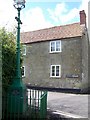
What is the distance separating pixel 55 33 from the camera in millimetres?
26359

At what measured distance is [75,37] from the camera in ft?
78.7

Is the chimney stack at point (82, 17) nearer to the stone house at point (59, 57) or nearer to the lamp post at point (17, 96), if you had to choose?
the stone house at point (59, 57)

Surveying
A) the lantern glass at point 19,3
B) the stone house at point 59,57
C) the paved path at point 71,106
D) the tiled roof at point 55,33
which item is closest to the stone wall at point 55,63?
the stone house at point 59,57

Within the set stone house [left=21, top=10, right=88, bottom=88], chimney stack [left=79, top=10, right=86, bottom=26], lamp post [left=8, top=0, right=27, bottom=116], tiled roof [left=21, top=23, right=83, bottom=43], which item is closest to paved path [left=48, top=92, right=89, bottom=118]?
lamp post [left=8, top=0, right=27, bottom=116]

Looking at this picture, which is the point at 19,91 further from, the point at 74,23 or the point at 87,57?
the point at 74,23

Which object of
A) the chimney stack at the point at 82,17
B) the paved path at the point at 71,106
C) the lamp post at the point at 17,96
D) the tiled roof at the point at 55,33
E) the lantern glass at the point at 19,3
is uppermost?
the chimney stack at the point at 82,17

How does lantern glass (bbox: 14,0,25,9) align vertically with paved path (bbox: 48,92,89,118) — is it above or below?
above

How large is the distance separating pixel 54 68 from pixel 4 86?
58.3 feet

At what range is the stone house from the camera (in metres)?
23.9

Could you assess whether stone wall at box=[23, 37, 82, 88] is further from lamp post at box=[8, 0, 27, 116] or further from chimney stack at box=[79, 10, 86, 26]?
lamp post at box=[8, 0, 27, 116]

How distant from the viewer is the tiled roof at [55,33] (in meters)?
24.8

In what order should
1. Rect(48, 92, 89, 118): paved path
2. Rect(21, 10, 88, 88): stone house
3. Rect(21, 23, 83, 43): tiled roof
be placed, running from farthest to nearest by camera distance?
Rect(21, 23, 83, 43): tiled roof, Rect(21, 10, 88, 88): stone house, Rect(48, 92, 89, 118): paved path

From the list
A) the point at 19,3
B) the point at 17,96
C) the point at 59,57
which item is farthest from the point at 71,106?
the point at 59,57

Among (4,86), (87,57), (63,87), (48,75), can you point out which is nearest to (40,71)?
(48,75)
